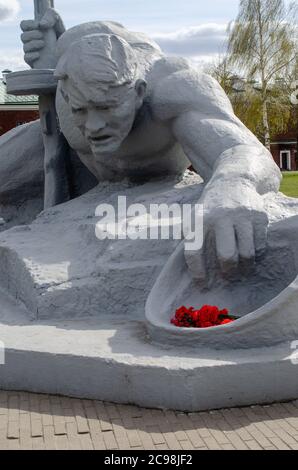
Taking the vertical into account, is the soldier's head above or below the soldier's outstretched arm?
above

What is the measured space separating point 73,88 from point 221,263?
1.44 metres

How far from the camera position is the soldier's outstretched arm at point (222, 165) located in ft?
10.2

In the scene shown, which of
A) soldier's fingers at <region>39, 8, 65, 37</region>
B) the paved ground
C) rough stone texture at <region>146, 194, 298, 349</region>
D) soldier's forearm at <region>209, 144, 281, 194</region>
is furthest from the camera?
soldier's fingers at <region>39, 8, 65, 37</region>

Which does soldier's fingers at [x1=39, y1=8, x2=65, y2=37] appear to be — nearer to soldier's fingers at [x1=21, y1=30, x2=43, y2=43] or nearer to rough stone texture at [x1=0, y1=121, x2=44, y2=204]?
soldier's fingers at [x1=21, y1=30, x2=43, y2=43]

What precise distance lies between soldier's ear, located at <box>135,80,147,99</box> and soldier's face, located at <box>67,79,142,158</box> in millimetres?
21

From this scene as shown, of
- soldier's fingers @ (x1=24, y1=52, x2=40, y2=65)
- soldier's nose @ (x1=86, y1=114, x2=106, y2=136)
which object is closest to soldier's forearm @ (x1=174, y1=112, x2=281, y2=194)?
soldier's nose @ (x1=86, y1=114, x2=106, y2=136)

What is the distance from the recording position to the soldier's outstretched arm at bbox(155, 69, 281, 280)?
3.12 meters

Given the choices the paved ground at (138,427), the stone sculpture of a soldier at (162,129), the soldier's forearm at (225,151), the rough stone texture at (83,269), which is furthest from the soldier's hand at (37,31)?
the paved ground at (138,427)

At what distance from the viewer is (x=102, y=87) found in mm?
3801

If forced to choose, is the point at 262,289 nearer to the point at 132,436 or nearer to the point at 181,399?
the point at 181,399

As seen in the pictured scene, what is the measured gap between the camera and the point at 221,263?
3129 mm

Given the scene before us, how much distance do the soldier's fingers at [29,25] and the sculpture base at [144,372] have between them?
2.82 m

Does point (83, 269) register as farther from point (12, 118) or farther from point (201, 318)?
point (12, 118)

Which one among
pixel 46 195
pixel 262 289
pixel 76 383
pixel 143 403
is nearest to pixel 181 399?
pixel 143 403
